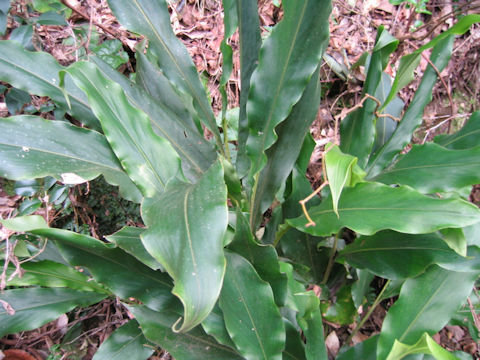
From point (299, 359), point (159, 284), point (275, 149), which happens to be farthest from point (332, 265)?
point (159, 284)

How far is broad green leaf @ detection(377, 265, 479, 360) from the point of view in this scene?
828mm

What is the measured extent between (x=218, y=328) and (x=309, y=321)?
0.22m

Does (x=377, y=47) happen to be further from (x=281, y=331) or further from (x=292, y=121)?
(x=281, y=331)

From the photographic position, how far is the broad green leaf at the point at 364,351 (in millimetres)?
862

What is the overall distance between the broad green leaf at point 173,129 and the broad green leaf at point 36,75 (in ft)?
0.38

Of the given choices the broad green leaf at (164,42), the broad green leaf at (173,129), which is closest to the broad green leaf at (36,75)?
the broad green leaf at (173,129)

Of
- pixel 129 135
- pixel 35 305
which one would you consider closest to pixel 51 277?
pixel 35 305

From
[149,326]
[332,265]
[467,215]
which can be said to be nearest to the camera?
[467,215]

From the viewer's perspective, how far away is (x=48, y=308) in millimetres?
899

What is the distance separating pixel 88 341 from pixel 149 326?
470mm

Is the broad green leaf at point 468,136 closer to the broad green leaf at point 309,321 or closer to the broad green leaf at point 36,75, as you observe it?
the broad green leaf at point 309,321

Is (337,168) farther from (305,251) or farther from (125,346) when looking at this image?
(125,346)

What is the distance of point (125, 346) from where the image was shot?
88cm

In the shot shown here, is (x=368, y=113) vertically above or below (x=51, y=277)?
above
